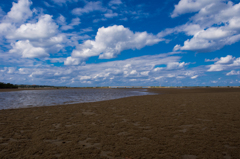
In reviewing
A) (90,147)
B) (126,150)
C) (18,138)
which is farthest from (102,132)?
(18,138)

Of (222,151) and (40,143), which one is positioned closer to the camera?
(222,151)

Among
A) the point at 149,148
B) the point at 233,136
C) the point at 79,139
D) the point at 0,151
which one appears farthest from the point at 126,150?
the point at 233,136

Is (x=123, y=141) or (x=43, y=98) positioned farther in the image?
(x=43, y=98)

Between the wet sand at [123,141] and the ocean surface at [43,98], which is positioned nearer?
the wet sand at [123,141]

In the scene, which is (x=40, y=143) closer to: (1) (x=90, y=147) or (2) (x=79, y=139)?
(2) (x=79, y=139)

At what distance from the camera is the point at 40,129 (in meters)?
10.5

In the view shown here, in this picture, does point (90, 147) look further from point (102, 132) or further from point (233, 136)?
point (233, 136)

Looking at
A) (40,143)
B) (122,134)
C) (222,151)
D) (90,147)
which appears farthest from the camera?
(122,134)

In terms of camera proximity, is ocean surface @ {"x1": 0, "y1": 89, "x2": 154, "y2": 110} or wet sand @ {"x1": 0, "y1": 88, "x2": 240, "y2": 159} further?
ocean surface @ {"x1": 0, "y1": 89, "x2": 154, "y2": 110}

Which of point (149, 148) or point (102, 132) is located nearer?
point (149, 148)

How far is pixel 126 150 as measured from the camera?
22.8 ft

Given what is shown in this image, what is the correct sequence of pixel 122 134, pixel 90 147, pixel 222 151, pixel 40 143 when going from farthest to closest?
pixel 122 134 → pixel 40 143 → pixel 90 147 → pixel 222 151

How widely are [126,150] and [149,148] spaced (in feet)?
3.68

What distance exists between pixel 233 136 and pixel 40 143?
10.8m
